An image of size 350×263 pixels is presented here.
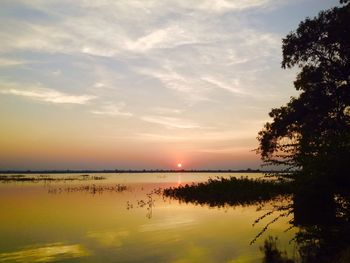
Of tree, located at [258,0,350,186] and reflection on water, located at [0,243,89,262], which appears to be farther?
tree, located at [258,0,350,186]

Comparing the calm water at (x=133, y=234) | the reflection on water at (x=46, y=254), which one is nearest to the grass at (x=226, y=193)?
the calm water at (x=133, y=234)

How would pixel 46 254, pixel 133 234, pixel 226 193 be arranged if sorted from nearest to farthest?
pixel 46 254 < pixel 133 234 < pixel 226 193

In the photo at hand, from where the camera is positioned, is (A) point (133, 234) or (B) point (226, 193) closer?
(A) point (133, 234)

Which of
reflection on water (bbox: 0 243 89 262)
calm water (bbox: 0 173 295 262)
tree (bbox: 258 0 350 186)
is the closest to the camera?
reflection on water (bbox: 0 243 89 262)

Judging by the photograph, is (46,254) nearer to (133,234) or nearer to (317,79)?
(133,234)

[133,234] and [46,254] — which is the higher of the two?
[133,234]

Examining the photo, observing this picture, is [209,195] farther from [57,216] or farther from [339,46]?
[339,46]

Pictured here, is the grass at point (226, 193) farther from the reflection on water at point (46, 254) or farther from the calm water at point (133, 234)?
the reflection on water at point (46, 254)

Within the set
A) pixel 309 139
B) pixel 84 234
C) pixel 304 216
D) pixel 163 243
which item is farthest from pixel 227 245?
pixel 309 139

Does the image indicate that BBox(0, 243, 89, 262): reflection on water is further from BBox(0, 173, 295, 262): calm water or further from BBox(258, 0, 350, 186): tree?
BBox(258, 0, 350, 186): tree

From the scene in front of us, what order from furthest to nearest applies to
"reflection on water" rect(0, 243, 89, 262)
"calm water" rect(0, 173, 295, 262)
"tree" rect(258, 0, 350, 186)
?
"tree" rect(258, 0, 350, 186) → "calm water" rect(0, 173, 295, 262) → "reflection on water" rect(0, 243, 89, 262)

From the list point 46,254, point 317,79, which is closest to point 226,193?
point 317,79

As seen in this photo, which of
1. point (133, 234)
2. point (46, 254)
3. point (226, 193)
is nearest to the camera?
point (46, 254)

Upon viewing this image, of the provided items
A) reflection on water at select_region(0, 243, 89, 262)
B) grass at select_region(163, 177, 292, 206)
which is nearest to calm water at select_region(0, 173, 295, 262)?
reflection on water at select_region(0, 243, 89, 262)
